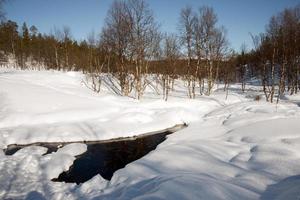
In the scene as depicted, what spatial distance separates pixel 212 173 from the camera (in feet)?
28.1

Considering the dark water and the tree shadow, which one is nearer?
the tree shadow

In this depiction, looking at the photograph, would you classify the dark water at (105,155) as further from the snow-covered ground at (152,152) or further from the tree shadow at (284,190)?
the tree shadow at (284,190)

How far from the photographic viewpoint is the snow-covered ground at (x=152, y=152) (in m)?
7.59

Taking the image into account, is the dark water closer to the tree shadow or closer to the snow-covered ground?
the snow-covered ground

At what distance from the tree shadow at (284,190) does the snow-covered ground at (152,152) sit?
0.08 ft

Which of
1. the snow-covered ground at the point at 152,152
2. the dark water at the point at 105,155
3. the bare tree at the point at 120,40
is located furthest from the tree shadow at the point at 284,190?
the bare tree at the point at 120,40

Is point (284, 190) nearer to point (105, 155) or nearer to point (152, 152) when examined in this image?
point (152, 152)

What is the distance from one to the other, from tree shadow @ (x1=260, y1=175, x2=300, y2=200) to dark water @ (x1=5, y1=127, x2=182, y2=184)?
215 inches

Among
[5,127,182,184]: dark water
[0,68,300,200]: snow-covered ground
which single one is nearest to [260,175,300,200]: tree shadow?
[0,68,300,200]: snow-covered ground

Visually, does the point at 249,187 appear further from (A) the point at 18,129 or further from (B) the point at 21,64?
(B) the point at 21,64

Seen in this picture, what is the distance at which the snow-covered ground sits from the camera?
7.59 meters

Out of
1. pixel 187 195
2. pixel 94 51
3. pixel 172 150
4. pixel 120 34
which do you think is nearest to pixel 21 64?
pixel 94 51

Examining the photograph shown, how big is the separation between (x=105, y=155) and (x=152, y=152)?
2457 millimetres

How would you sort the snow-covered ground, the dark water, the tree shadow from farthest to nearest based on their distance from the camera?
the dark water < the snow-covered ground < the tree shadow
